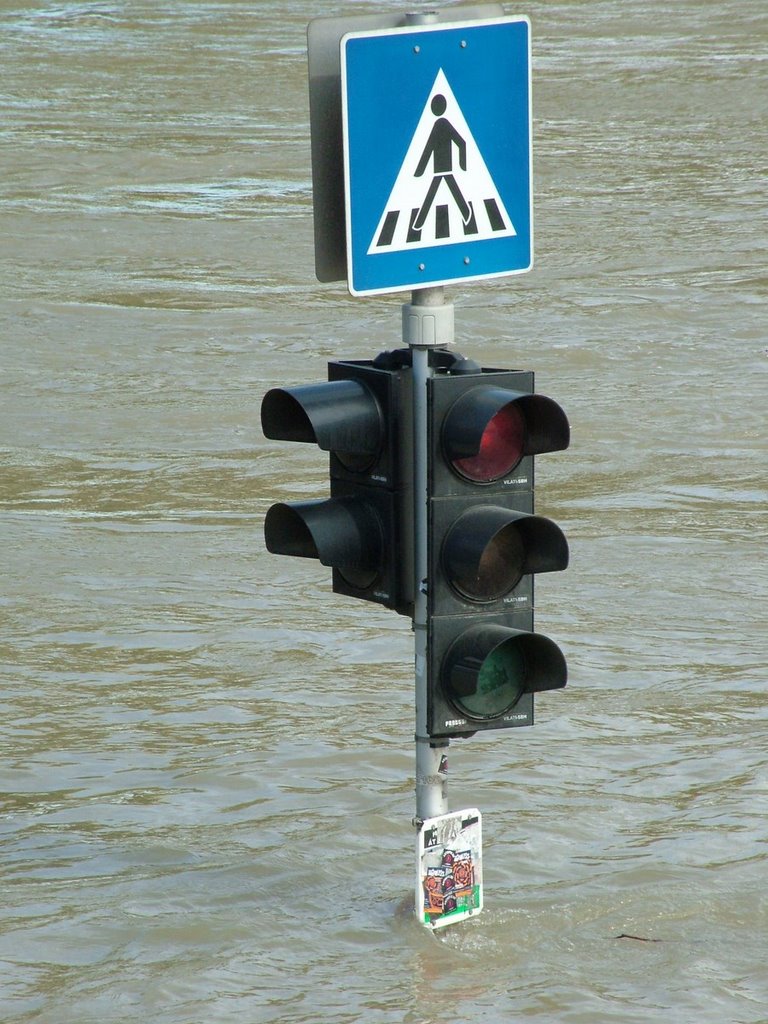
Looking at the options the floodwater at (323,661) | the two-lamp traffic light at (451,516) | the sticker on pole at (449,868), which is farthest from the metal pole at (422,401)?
the floodwater at (323,661)

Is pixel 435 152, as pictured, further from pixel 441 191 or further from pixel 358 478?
pixel 358 478

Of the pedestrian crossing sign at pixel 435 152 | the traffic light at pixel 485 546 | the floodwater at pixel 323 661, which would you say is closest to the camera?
the pedestrian crossing sign at pixel 435 152

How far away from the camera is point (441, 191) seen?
17.7 feet

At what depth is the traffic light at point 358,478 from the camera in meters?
5.48

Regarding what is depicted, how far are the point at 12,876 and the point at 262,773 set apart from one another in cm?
131

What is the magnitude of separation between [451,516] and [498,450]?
230mm

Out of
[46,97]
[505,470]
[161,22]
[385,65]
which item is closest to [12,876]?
[505,470]

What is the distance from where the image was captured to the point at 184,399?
14.7m

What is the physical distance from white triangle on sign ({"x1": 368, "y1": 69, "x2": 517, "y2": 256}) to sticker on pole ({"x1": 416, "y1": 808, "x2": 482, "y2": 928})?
1.71 metres

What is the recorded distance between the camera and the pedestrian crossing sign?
5219 mm

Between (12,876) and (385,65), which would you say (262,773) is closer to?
(12,876)

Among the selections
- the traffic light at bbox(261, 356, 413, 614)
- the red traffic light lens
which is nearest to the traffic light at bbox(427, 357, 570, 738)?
the red traffic light lens

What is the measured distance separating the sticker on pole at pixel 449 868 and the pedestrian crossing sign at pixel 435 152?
161 cm

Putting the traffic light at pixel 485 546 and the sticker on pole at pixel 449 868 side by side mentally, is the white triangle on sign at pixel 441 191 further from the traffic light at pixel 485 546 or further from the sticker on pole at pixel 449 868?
the sticker on pole at pixel 449 868
